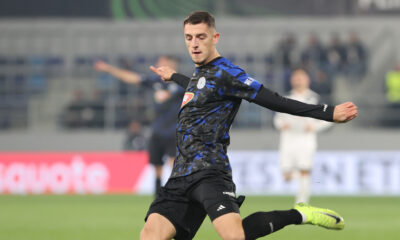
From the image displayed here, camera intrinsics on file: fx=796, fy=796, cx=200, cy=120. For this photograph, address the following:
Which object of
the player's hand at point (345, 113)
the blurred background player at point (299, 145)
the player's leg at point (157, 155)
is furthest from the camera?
the blurred background player at point (299, 145)

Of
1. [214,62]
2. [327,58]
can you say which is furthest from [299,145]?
[327,58]

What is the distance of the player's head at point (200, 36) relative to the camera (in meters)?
5.28

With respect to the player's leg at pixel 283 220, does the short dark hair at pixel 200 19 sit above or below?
above

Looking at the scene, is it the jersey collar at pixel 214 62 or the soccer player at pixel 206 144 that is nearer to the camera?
the soccer player at pixel 206 144

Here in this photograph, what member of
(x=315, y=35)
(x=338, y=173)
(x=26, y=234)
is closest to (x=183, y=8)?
(x=315, y=35)

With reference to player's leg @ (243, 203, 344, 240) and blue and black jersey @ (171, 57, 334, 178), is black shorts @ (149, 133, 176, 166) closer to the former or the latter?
player's leg @ (243, 203, 344, 240)

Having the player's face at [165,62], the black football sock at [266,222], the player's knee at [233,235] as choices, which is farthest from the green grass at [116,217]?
the player's knee at [233,235]

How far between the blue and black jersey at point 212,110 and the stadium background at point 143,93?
7.99 metres

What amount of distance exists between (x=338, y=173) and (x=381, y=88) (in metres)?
3.87

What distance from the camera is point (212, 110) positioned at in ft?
17.4

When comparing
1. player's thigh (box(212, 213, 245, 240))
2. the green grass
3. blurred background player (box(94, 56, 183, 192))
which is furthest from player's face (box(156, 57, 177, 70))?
player's thigh (box(212, 213, 245, 240))

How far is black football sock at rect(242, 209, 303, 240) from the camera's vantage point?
5203 millimetres

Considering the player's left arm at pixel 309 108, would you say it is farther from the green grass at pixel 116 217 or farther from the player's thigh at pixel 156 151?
the player's thigh at pixel 156 151

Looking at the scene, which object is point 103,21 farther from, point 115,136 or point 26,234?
point 26,234
